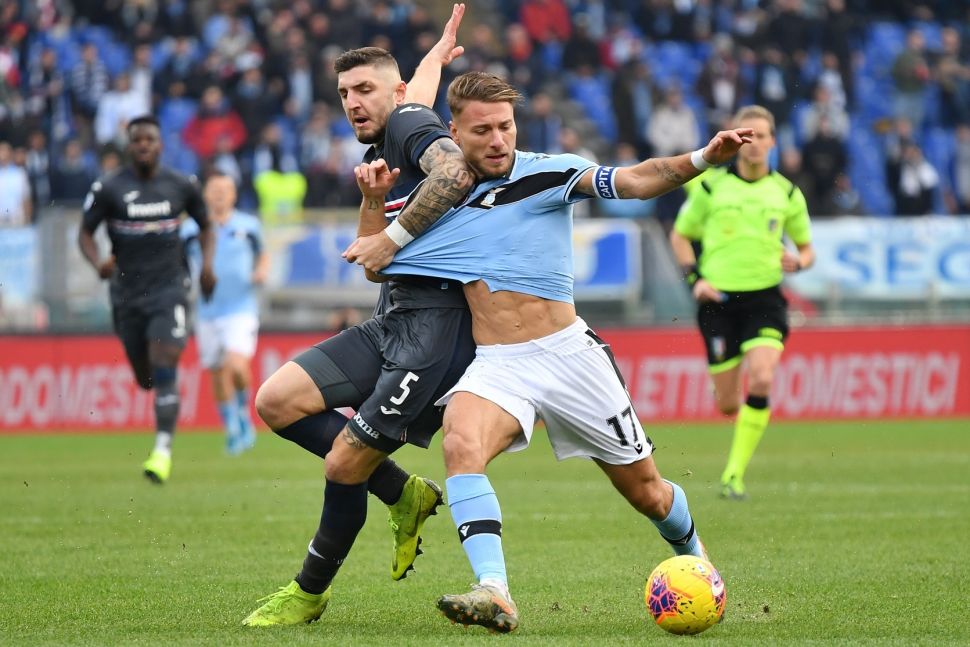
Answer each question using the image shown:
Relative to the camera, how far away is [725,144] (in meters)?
5.71

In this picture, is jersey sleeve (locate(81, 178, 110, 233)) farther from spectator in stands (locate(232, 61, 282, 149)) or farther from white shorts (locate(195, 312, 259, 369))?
spectator in stands (locate(232, 61, 282, 149))

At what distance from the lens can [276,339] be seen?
1912 cm

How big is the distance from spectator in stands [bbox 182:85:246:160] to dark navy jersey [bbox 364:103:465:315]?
15762 millimetres

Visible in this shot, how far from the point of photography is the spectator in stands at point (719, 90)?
23.0 m

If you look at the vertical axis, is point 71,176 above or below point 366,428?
below

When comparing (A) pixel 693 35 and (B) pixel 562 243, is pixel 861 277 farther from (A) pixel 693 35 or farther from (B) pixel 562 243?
(B) pixel 562 243

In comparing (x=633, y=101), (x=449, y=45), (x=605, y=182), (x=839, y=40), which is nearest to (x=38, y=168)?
(x=633, y=101)

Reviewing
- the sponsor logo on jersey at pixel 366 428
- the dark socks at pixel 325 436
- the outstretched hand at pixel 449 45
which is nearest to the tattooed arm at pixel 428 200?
the sponsor logo on jersey at pixel 366 428

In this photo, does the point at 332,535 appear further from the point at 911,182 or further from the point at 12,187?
the point at 911,182

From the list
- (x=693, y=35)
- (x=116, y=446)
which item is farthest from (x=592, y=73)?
(x=116, y=446)

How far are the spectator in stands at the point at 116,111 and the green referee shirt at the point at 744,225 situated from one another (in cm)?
1170

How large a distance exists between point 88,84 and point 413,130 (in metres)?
17.0

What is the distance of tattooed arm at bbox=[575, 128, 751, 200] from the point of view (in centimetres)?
572

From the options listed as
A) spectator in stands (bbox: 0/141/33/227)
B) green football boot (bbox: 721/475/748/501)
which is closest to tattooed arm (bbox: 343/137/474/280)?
green football boot (bbox: 721/475/748/501)
